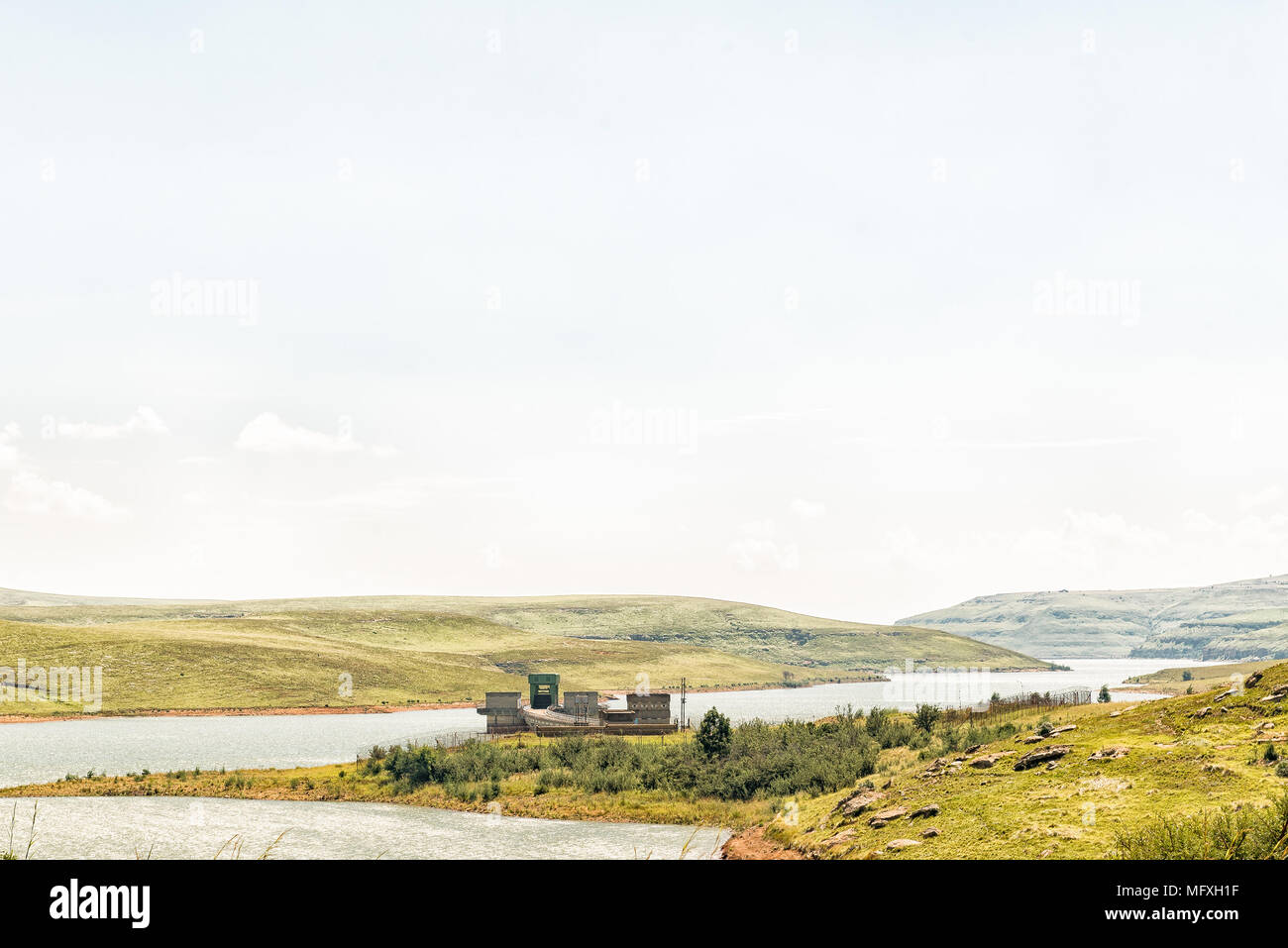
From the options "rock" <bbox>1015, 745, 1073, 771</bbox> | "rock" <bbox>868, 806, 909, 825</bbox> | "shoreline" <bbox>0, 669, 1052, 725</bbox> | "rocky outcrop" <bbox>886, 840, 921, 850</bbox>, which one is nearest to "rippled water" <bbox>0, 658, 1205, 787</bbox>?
"shoreline" <bbox>0, 669, 1052, 725</bbox>

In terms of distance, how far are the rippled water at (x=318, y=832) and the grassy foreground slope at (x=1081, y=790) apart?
8840 mm

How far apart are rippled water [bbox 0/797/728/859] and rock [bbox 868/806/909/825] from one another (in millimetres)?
8718

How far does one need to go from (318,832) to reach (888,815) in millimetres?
33044

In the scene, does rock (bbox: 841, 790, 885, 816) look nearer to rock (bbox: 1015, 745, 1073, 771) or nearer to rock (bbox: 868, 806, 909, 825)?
rock (bbox: 868, 806, 909, 825)

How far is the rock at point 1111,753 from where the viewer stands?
38.6 m

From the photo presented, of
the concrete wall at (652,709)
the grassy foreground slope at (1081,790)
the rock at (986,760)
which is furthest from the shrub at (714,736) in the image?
the concrete wall at (652,709)

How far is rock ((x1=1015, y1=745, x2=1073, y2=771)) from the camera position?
4122cm

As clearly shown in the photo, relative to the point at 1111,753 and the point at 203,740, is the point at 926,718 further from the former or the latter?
the point at 203,740

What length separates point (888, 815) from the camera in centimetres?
3903

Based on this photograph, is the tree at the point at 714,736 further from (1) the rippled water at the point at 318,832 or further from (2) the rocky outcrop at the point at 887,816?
(2) the rocky outcrop at the point at 887,816

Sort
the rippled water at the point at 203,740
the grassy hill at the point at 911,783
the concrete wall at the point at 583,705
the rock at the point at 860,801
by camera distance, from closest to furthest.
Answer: the grassy hill at the point at 911,783 < the rock at the point at 860,801 < the rippled water at the point at 203,740 < the concrete wall at the point at 583,705

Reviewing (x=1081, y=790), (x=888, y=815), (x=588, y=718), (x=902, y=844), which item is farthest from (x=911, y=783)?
(x=588, y=718)
